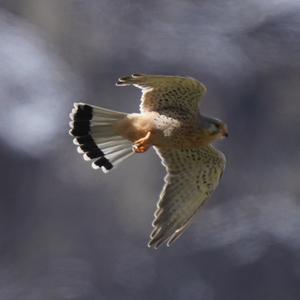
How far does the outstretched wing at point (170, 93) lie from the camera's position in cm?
751

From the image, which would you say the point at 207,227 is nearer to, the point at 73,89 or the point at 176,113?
the point at 73,89

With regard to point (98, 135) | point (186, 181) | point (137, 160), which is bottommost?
point (186, 181)

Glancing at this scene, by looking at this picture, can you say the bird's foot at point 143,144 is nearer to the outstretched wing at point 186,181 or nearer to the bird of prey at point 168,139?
the bird of prey at point 168,139

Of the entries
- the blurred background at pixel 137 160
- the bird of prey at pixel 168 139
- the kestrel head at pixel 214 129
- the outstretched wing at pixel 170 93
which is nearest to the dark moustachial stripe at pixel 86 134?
the bird of prey at pixel 168 139

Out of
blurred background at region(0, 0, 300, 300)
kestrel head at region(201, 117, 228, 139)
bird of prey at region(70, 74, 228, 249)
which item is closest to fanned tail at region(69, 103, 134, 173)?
bird of prey at region(70, 74, 228, 249)

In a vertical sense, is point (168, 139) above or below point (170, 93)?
below

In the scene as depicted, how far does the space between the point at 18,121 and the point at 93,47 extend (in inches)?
54.7

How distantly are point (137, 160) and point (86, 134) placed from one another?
15.7 ft

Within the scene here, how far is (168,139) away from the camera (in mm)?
7703

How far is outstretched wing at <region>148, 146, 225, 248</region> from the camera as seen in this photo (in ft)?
25.7

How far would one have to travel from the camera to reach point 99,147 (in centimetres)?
794

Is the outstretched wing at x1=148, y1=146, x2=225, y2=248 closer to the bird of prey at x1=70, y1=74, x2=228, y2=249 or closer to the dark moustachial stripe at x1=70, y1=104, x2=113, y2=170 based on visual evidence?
the bird of prey at x1=70, y1=74, x2=228, y2=249

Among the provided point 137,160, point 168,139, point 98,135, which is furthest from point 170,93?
point 137,160

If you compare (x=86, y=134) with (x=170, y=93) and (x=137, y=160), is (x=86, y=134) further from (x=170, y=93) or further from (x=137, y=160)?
(x=137, y=160)
